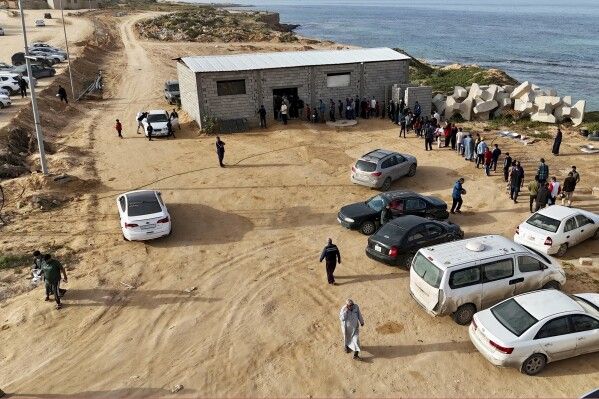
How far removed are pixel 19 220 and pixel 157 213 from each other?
5381mm

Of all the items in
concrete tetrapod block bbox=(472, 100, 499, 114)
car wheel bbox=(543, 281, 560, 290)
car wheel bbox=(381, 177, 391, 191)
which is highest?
concrete tetrapod block bbox=(472, 100, 499, 114)

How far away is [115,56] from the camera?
57.8 meters

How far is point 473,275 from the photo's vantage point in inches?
480

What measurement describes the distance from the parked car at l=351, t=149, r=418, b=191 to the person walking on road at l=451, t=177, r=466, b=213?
3.02 m

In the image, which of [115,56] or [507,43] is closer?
[115,56]

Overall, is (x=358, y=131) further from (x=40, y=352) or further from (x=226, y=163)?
(x=40, y=352)

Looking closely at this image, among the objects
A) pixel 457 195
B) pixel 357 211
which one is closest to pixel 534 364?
pixel 357 211

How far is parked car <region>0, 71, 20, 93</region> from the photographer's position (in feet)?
114

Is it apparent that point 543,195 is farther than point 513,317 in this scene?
Yes

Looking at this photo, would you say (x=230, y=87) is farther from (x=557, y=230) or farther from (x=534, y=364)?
(x=534, y=364)

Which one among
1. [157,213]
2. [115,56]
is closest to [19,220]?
[157,213]

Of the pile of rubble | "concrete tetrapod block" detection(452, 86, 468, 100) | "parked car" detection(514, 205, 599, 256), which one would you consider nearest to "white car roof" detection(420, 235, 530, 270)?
"parked car" detection(514, 205, 599, 256)

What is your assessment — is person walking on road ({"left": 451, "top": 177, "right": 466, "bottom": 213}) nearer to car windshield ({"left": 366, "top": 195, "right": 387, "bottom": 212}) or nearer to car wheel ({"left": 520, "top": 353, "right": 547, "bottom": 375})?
car windshield ({"left": 366, "top": 195, "right": 387, "bottom": 212})

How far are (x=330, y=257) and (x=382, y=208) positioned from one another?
3.92 metres
